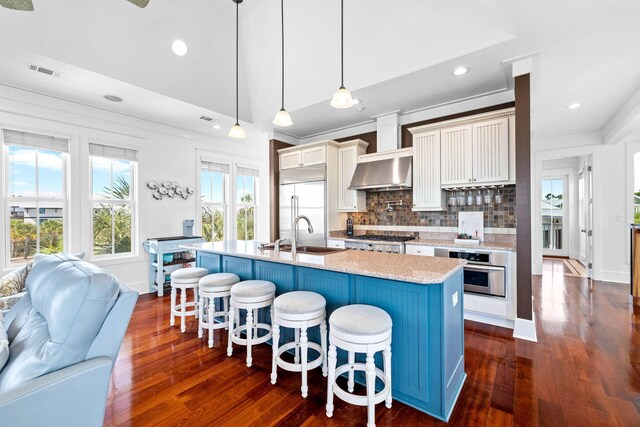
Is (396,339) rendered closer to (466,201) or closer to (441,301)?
(441,301)

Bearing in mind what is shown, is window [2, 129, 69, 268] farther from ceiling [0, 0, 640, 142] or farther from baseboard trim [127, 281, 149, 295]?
baseboard trim [127, 281, 149, 295]

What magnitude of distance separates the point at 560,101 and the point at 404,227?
2.70 meters

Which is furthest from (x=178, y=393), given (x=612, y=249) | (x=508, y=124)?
(x=612, y=249)

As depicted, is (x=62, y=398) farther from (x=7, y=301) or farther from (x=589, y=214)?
(x=589, y=214)

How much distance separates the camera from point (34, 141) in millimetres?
3623

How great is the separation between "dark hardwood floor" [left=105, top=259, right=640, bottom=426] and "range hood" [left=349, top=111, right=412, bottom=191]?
2.04 m

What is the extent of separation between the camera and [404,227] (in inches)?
177

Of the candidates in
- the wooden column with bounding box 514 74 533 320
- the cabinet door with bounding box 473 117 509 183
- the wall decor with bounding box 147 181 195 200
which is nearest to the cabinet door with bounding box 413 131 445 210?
the cabinet door with bounding box 473 117 509 183

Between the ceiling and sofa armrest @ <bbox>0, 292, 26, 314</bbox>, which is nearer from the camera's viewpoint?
sofa armrest @ <bbox>0, 292, 26, 314</bbox>

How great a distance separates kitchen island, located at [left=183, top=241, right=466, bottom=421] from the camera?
1753mm

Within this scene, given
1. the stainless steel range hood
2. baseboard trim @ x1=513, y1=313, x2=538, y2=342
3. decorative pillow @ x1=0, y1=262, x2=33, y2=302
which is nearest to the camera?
decorative pillow @ x1=0, y1=262, x2=33, y2=302

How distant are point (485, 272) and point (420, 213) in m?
1.38

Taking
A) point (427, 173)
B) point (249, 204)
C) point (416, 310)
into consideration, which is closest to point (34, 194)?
point (249, 204)

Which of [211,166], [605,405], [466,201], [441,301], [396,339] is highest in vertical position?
[211,166]
